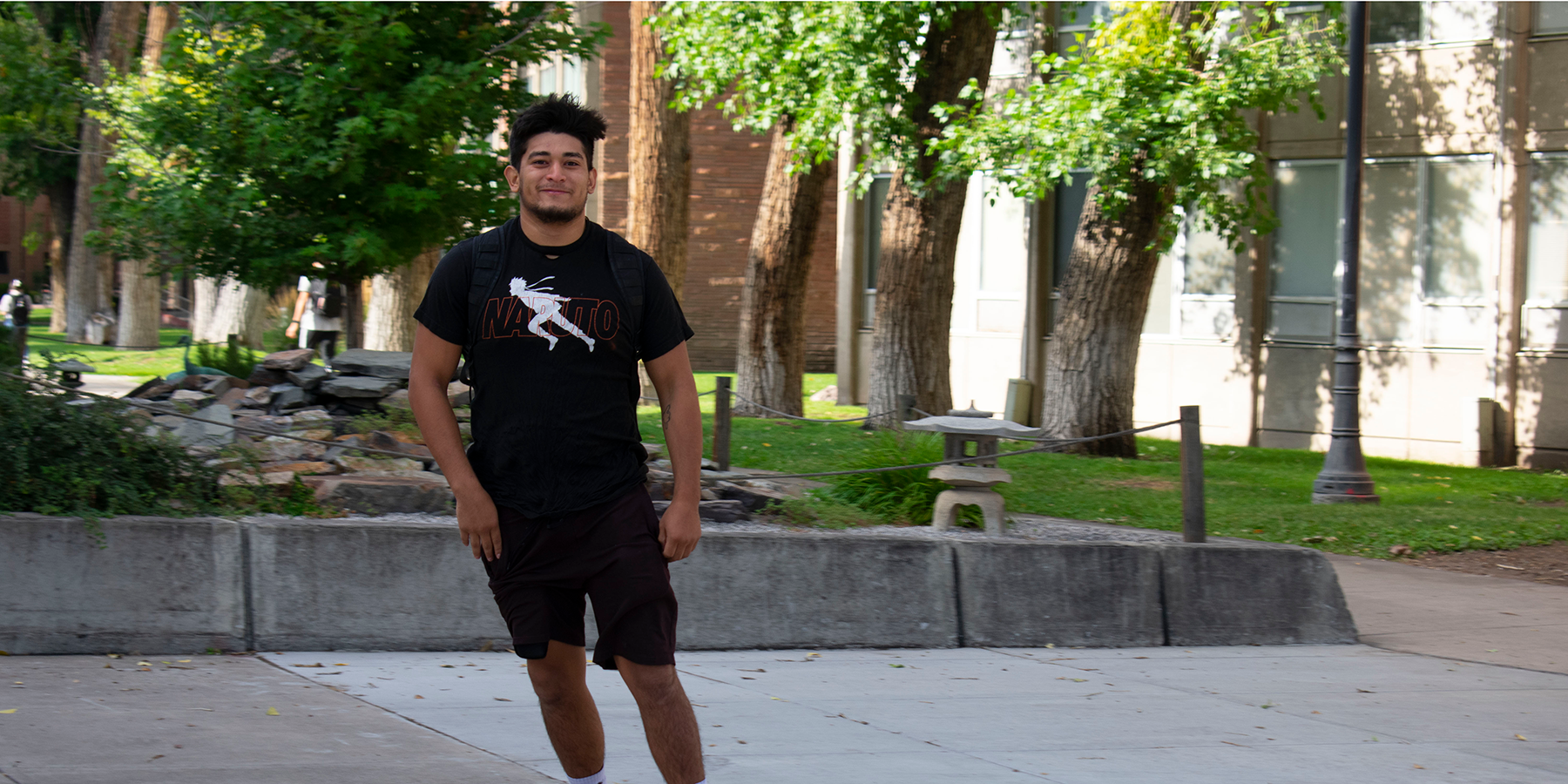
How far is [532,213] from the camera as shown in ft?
12.4

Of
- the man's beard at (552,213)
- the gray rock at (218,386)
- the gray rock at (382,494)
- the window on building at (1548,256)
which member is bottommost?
the gray rock at (382,494)

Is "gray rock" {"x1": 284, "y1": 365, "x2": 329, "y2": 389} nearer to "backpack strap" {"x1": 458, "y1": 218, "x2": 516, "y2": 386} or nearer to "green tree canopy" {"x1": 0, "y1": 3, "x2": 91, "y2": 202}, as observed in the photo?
"green tree canopy" {"x1": 0, "y1": 3, "x2": 91, "y2": 202}

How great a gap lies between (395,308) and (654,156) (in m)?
4.60

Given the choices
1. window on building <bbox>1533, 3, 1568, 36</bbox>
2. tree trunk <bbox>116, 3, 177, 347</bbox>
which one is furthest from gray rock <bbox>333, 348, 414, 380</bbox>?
tree trunk <bbox>116, 3, 177, 347</bbox>

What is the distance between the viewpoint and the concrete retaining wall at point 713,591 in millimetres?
6258

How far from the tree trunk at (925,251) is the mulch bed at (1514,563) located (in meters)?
6.41

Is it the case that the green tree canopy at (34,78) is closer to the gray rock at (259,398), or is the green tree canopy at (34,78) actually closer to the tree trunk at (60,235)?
the gray rock at (259,398)

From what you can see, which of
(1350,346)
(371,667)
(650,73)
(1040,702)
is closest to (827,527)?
(1040,702)

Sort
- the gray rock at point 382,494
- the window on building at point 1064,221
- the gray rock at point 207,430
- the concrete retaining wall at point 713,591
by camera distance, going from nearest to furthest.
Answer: the concrete retaining wall at point 713,591
the gray rock at point 382,494
the gray rock at point 207,430
the window on building at point 1064,221

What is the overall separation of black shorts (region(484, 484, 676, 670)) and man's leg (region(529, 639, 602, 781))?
0.07 metres

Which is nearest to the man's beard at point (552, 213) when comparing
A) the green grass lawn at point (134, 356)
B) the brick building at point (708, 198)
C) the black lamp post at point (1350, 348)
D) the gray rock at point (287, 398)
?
the gray rock at point (287, 398)

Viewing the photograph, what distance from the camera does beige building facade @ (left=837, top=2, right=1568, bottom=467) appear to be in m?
17.1

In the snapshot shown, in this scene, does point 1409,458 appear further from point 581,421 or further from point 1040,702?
point 581,421

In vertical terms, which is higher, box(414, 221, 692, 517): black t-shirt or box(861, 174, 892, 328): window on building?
box(861, 174, 892, 328): window on building
